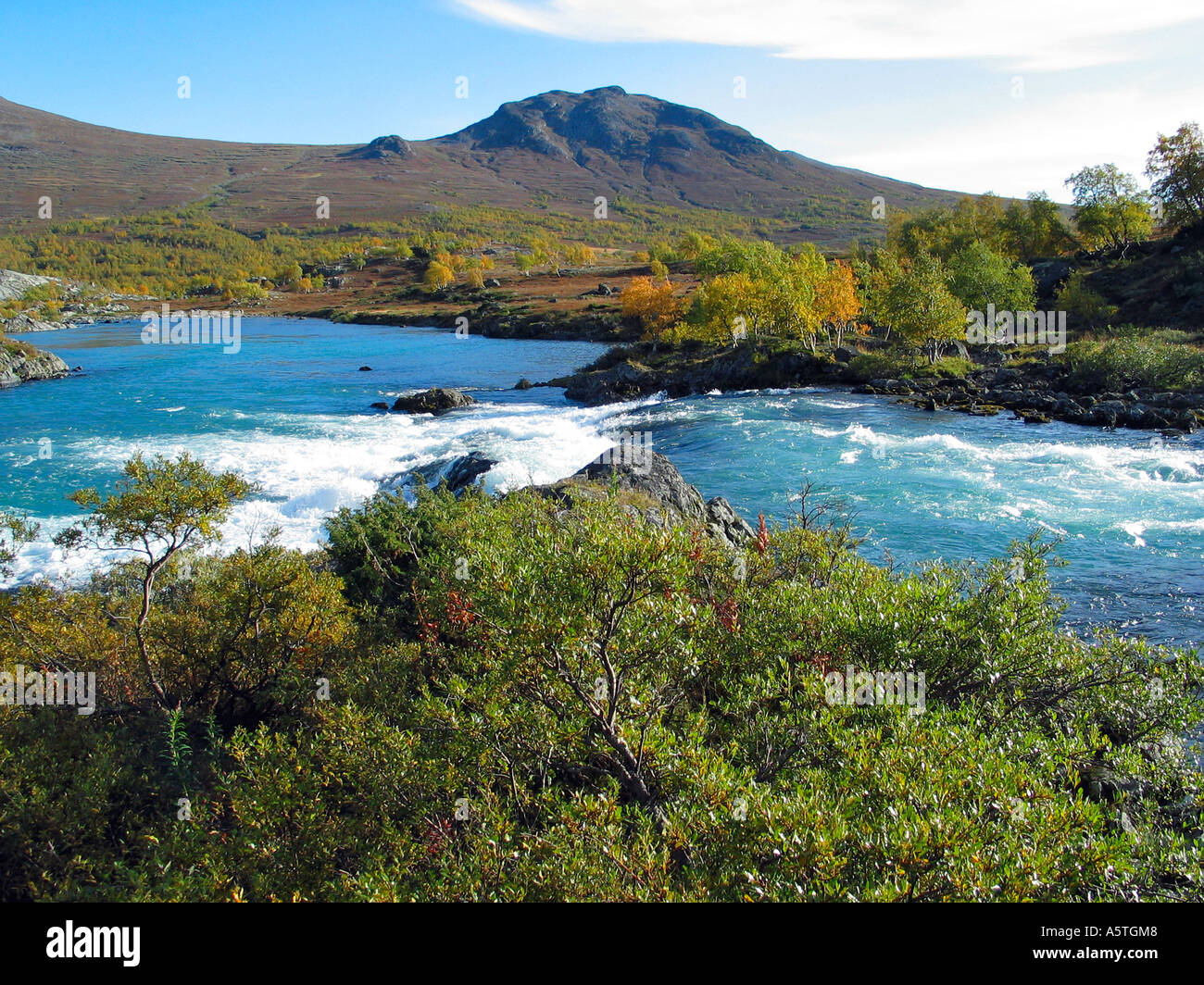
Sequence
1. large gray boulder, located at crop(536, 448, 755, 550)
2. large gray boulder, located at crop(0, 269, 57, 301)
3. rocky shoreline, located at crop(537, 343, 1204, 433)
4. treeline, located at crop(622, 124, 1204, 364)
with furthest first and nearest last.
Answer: large gray boulder, located at crop(0, 269, 57, 301), treeline, located at crop(622, 124, 1204, 364), rocky shoreline, located at crop(537, 343, 1204, 433), large gray boulder, located at crop(536, 448, 755, 550)

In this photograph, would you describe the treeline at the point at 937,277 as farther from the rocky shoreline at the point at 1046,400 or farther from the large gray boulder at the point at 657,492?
the large gray boulder at the point at 657,492

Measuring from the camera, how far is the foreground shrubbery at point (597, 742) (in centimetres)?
627

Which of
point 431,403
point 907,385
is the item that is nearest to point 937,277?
point 907,385

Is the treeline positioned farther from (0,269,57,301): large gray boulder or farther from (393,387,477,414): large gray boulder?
(0,269,57,301): large gray boulder

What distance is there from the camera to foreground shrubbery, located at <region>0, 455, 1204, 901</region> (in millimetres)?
6266

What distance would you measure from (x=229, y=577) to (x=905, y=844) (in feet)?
38.1

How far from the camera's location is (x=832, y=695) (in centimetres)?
891

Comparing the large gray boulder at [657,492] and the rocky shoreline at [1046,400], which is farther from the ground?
the rocky shoreline at [1046,400]

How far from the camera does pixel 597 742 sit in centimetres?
821

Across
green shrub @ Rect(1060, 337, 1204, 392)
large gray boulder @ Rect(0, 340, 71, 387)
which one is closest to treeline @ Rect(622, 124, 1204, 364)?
green shrub @ Rect(1060, 337, 1204, 392)

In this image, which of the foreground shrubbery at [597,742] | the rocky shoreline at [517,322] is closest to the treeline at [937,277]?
the rocky shoreline at [517,322]

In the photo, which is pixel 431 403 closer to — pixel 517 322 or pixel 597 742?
pixel 597 742

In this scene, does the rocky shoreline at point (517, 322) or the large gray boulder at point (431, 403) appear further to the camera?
the rocky shoreline at point (517, 322)
